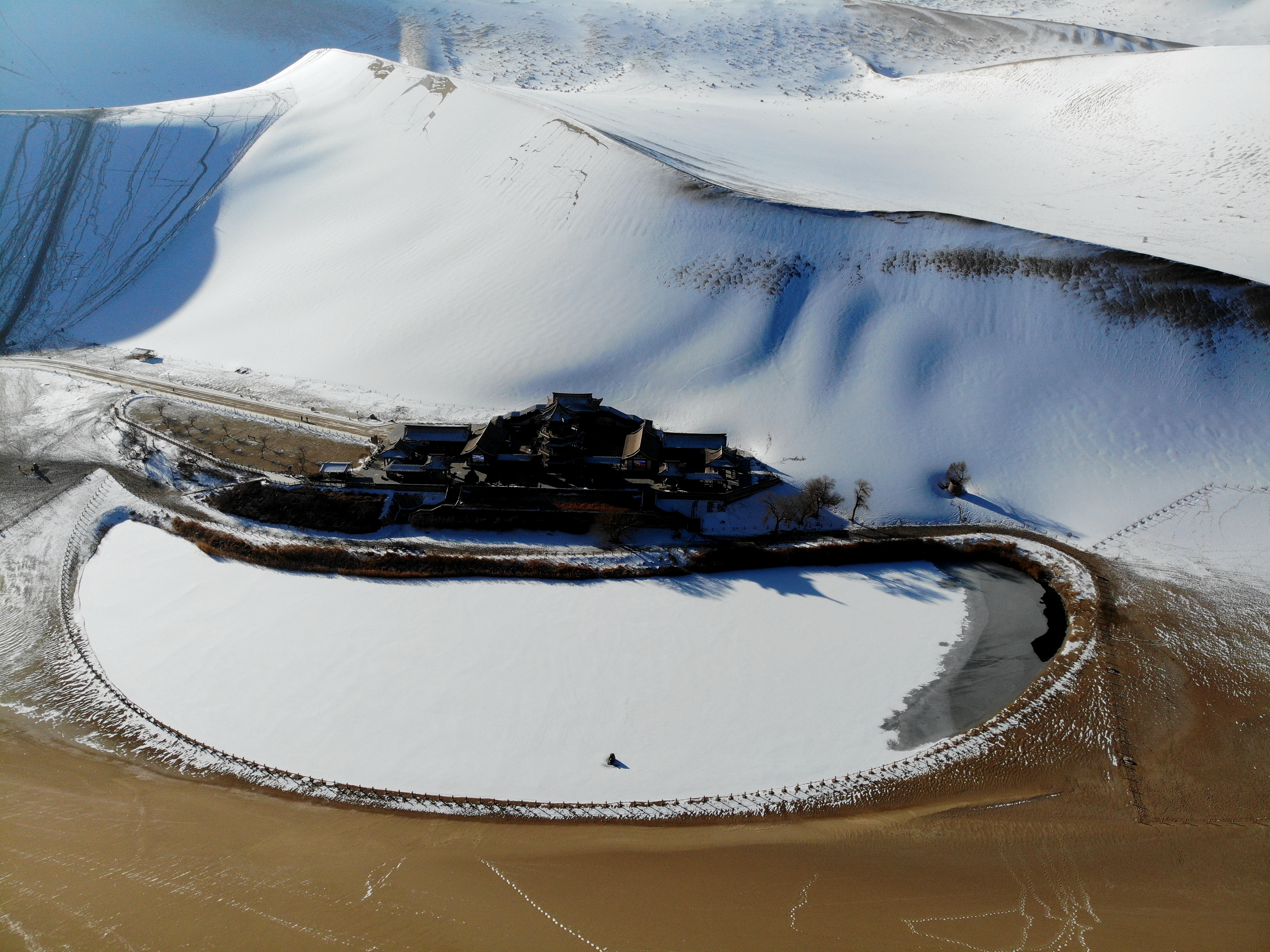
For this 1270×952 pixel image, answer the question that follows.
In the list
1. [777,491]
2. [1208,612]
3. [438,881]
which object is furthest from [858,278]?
[438,881]

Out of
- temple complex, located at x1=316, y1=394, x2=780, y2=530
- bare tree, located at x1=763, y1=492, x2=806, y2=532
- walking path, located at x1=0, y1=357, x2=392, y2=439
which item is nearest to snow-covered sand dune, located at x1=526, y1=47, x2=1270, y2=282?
temple complex, located at x1=316, y1=394, x2=780, y2=530

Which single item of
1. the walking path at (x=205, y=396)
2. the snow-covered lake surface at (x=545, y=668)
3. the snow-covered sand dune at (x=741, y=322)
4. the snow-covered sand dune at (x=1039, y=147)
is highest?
the snow-covered sand dune at (x=1039, y=147)

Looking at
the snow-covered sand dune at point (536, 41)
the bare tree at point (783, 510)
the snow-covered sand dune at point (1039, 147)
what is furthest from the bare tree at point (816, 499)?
the snow-covered sand dune at point (536, 41)

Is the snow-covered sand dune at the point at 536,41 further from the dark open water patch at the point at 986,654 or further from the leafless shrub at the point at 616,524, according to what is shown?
the dark open water patch at the point at 986,654

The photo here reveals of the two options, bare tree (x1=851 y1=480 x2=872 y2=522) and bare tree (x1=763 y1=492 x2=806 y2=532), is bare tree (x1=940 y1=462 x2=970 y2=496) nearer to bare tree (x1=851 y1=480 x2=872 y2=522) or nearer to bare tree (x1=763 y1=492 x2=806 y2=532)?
bare tree (x1=851 y1=480 x2=872 y2=522)

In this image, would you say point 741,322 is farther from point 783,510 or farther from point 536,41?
point 536,41

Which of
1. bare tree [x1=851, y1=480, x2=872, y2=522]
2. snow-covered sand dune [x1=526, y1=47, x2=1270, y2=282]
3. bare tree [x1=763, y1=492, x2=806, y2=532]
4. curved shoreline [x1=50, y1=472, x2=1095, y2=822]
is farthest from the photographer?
snow-covered sand dune [x1=526, y1=47, x2=1270, y2=282]
